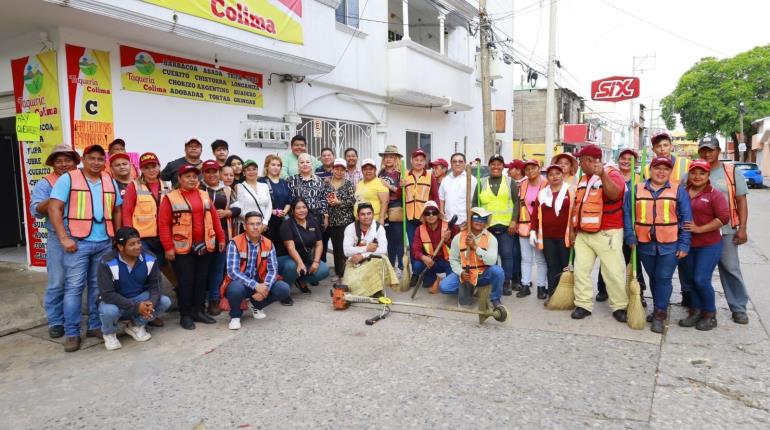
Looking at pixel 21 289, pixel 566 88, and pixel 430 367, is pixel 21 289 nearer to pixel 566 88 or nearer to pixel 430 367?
pixel 430 367

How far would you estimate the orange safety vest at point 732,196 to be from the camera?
15.3ft

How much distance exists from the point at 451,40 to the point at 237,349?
41.5 feet

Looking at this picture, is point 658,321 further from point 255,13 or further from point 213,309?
point 255,13

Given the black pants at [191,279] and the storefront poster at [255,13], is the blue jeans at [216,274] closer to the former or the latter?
the black pants at [191,279]

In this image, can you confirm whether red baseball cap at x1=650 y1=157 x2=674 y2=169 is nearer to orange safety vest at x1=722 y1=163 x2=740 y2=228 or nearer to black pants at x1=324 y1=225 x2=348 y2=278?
orange safety vest at x1=722 y1=163 x2=740 y2=228

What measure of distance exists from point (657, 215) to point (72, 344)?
5223 mm

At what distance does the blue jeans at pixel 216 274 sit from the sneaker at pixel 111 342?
1.13m

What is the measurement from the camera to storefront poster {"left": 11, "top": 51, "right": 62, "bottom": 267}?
6.15 metres

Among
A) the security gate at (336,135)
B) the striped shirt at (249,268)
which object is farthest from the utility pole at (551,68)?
the striped shirt at (249,268)

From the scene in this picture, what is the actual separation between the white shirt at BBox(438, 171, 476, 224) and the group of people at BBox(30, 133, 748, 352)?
0.03 meters

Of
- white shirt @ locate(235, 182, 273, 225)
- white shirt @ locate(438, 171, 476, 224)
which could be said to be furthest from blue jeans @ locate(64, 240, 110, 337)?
white shirt @ locate(438, 171, 476, 224)

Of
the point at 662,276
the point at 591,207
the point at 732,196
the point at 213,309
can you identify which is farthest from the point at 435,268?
the point at 732,196

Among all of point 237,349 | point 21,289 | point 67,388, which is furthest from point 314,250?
point 21,289

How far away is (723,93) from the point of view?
35.4 metres
